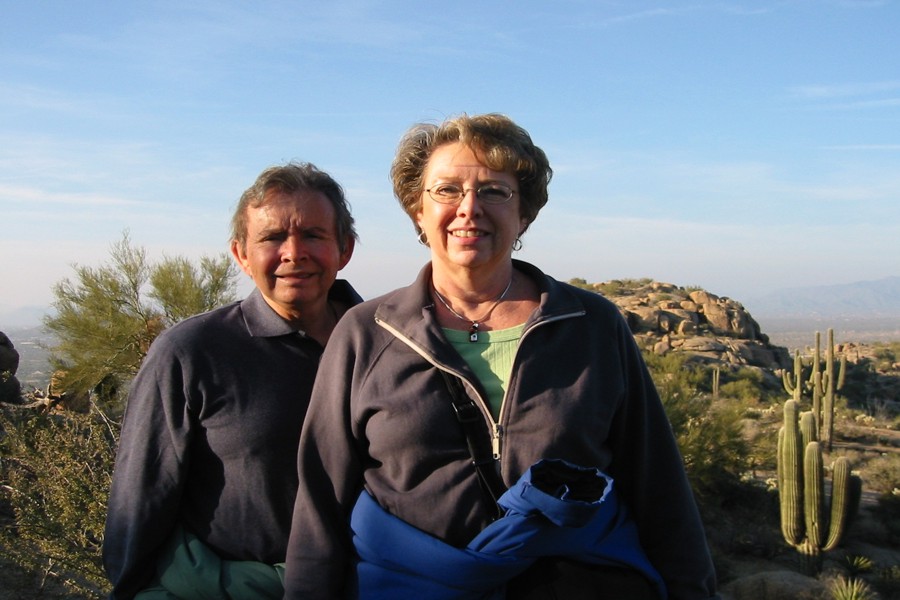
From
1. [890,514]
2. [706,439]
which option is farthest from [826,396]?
[706,439]

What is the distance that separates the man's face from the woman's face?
52 centimetres

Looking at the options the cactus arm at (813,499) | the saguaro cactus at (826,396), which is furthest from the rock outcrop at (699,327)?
the cactus arm at (813,499)

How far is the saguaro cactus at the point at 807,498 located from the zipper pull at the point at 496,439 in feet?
36.9

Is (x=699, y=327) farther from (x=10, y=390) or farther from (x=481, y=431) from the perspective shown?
(x=481, y=431)

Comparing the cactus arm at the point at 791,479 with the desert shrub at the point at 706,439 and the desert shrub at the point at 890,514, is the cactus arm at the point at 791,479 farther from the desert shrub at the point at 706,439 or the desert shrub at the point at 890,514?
the desert shrub at the point at 890,514

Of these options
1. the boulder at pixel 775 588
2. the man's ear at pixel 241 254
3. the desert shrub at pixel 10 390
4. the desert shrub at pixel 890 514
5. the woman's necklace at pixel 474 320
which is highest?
the man's ear at pixel 241 254

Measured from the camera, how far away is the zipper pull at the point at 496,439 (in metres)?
2.29

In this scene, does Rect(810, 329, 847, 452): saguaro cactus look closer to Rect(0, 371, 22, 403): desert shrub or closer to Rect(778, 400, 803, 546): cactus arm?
Rect(778, 400, 803, 546): cactus arm

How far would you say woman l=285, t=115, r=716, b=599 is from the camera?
88.3 inches

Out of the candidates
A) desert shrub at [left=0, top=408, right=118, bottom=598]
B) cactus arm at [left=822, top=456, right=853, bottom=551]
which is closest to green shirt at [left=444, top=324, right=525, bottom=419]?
desert shrub at [left=0, top=408, right=118, bottom=598]

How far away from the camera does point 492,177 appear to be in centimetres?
249

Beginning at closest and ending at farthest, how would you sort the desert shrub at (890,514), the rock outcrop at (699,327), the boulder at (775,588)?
the boulder at (775,588) → the desert shrub at (890,514) → the rock outcrop at (699,327)

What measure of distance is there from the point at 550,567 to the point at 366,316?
0.90 m

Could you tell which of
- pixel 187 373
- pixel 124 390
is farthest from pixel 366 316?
pixel 124 390
